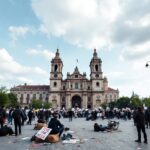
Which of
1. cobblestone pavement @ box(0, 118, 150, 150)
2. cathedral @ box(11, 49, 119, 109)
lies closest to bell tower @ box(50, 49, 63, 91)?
cathedral @ box(11, 49, 119, 109)

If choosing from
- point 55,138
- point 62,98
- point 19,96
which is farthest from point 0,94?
point 19,96

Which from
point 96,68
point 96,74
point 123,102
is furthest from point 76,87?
point 123,102

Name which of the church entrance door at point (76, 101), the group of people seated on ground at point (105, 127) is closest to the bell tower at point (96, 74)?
the church entrance door at point (76, 101)

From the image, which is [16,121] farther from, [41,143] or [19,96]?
[19,96]

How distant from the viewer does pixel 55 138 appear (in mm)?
13617

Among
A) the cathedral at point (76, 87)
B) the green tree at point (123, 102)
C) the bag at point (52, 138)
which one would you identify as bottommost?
the bag at point (52, 138)

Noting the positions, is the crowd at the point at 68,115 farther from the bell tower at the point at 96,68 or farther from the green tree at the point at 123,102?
the bell tower at the point at 96,68

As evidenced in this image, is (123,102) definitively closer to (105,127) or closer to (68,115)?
(68,115)

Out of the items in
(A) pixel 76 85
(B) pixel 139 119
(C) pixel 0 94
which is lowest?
(B) pixel 139 119

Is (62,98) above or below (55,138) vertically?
above

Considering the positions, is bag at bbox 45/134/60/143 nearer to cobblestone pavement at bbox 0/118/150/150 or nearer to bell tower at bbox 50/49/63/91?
cobblestone pavement at bbox 0/118/150/150

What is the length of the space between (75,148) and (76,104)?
111877mm

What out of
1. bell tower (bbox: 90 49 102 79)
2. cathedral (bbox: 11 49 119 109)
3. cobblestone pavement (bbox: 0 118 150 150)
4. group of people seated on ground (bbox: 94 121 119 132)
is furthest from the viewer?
cathedral (bbox: 11 49 119 109)

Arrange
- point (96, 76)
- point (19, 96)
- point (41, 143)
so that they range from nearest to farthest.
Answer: point (41, 143) < point (96, 76) < point (19, 96)
